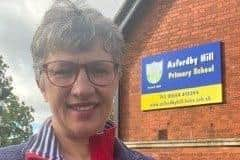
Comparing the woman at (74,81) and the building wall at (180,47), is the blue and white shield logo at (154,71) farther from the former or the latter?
the woman at (74,81)

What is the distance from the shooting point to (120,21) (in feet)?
52.1

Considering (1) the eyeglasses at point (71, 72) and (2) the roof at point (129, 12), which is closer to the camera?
(1) the eyeglasses at point (71, 72)

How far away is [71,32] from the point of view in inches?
80.7

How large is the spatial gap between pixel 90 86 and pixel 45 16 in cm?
30

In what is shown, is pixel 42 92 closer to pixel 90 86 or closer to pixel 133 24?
pixel 90 86

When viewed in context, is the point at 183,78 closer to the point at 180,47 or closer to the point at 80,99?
the point at 180,47

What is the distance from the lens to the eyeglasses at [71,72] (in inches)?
79.5

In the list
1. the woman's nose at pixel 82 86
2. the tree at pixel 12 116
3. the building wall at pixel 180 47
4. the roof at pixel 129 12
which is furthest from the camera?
the tree at pixel 12 116

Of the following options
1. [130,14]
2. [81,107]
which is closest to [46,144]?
[81,107]

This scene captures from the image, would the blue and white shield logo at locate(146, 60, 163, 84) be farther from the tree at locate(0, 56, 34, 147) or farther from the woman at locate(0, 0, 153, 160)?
the tree at locate(0, 56, 34, 147)

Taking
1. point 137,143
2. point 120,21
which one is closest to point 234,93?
point 137,143

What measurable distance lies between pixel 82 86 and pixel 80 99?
0.05 m

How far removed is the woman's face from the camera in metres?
2.02

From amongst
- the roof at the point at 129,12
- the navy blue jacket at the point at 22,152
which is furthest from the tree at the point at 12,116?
the navy blue jacket at the point at 22,152
